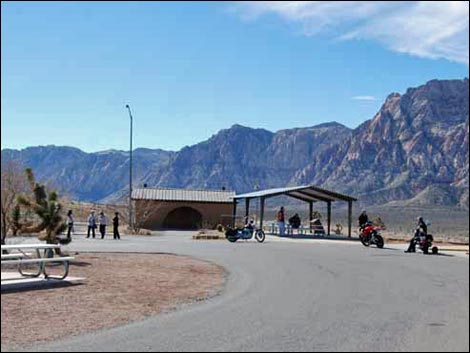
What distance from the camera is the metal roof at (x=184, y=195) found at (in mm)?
51281

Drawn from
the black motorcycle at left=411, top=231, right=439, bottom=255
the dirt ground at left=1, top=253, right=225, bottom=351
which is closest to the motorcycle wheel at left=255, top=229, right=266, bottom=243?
the black motorcycle at left=411, top=231, right=439, bottom=255

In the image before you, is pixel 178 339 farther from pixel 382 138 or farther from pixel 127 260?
pixel 382 138

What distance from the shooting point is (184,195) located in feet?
175

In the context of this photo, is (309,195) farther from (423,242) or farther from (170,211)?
(423,242)

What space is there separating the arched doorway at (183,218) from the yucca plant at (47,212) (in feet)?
114

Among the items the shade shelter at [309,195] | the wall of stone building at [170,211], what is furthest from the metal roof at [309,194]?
the wall of stone building at [170,211]

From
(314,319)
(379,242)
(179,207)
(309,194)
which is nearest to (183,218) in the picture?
(179,207)

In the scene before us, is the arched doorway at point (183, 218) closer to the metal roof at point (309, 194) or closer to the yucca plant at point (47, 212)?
the metal roof at point (309, 194)

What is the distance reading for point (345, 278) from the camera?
46.1 feet

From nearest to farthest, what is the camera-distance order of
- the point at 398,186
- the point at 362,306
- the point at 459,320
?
the point at 459,320
the point at 362,306
the point at 398,186

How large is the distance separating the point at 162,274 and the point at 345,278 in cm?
434

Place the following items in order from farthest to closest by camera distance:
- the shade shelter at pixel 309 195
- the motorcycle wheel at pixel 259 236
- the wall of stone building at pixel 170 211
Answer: the wall of stone building at pixel 170 211 < the shade shelter at pixel 309 195 < the motorcycle wheel at pixel 259 236

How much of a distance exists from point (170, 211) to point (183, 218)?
418 cm

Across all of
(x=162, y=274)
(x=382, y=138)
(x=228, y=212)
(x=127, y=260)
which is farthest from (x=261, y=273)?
(x=382, y=138)
